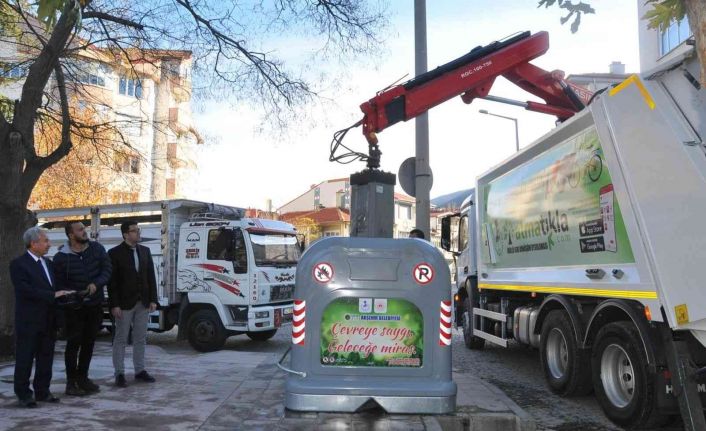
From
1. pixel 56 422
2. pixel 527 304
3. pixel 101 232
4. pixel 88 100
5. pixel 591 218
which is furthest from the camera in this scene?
pixel 101 232

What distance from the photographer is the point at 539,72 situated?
8.77 meters

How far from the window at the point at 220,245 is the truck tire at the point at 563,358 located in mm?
6005

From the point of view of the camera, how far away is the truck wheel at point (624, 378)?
514 centimetres

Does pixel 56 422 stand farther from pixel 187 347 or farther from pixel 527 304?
pixel 187 347

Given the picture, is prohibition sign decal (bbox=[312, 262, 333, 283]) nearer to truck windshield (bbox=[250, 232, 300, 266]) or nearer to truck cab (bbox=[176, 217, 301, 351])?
truck cab (bbox=[176, 217, 301, 351])

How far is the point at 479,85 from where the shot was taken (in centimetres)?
852

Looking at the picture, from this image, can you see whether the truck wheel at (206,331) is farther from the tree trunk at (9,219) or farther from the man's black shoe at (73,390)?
the man's black shoe at (73,390)

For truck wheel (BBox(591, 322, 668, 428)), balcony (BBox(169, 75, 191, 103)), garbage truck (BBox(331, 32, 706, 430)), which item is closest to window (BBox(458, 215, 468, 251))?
garbage truck (BBox(331, 32, 706, 430))

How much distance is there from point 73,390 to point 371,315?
10.6 feet

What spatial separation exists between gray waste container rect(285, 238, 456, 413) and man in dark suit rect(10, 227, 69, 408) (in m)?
2.43

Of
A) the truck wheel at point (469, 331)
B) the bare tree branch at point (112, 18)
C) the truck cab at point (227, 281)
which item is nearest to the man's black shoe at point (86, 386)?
the truck cab at point (227, 281)

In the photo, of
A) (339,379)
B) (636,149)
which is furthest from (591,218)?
(339,379)

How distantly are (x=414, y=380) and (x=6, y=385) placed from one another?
4.50m

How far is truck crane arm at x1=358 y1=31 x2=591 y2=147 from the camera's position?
817 cm
